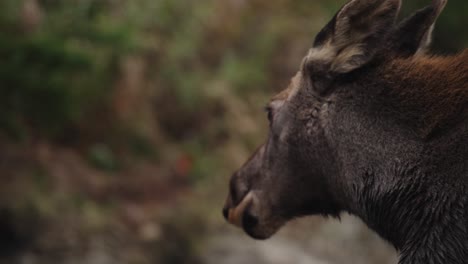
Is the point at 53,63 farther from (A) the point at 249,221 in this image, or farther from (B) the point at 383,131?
(B) the point at 383,131

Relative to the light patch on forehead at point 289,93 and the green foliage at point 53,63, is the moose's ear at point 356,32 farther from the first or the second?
the green foliage at point 53,63

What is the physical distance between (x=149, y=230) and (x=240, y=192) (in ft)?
12.7

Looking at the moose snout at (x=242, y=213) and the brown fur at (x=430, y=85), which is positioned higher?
the brown fur at (x=430, y=85)

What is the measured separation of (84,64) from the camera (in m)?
7.84

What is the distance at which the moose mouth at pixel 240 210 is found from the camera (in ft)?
15.5

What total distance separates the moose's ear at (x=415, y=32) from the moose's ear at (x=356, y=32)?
0.24ft

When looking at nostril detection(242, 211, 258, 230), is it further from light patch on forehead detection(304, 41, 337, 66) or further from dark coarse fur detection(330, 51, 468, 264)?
light patch on forehead detection(304, 41, 337, 66)

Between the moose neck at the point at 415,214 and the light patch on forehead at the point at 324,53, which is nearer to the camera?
the moose neck at the point at 415,214

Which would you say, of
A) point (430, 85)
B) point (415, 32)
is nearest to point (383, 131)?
point (430, 85)

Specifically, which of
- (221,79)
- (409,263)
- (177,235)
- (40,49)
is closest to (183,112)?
(221,79)

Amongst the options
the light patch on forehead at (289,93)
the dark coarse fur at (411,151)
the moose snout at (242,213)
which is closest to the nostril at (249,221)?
the moose snout at (242,213)

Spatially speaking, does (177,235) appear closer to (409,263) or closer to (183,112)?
Answer: (183,112)

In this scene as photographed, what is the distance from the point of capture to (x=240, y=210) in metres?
4.78

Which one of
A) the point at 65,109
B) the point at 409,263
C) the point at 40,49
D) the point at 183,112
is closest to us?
the point at 409,263
